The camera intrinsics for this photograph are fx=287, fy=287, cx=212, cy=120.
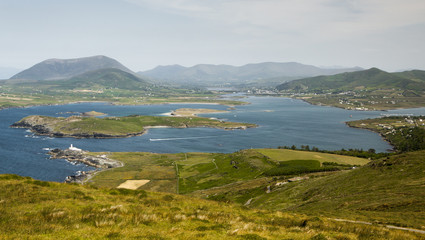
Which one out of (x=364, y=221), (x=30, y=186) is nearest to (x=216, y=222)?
(x=364, y=221)

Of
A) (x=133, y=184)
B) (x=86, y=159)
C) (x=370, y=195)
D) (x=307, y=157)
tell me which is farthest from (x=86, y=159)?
(x=370, y=195)

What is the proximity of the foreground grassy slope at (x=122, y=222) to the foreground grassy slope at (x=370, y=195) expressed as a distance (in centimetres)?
1206

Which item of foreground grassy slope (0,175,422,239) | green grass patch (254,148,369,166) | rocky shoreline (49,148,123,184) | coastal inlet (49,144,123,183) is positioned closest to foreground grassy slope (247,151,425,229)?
foreground grassy slope (0,175,422,239)

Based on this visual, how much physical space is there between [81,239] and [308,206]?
136 ft

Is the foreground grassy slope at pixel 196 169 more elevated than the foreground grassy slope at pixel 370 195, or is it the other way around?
the foreground grassy slope at pixel 370 195

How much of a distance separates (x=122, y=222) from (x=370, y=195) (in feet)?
136

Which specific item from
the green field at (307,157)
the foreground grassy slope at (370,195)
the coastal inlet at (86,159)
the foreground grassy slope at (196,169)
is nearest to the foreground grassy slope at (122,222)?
the foreground grassy slope at (370,195)

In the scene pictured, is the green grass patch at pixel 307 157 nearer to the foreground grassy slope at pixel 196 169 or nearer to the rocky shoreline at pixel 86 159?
the foreground grassy slope at pixel 196 169

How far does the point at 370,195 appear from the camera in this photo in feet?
151

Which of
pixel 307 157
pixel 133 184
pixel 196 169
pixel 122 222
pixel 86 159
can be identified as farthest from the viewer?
pixel 86 159

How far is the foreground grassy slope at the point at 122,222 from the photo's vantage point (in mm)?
16994

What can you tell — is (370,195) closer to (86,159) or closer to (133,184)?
(133,184)

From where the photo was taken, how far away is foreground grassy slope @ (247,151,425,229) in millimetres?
34844

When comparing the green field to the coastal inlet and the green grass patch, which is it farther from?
the coastal inlet
